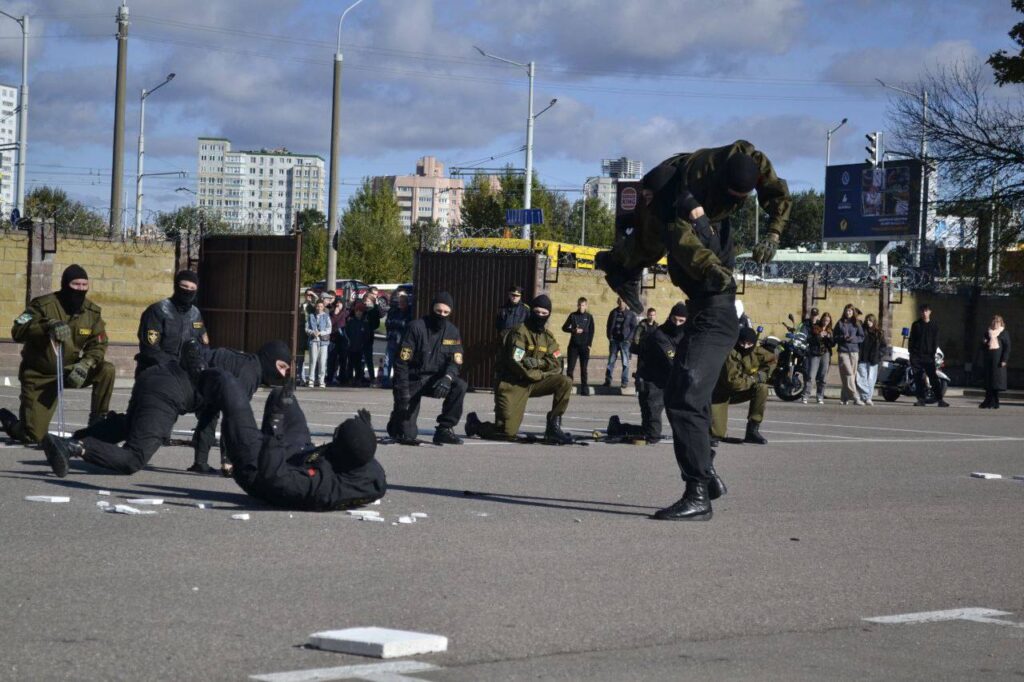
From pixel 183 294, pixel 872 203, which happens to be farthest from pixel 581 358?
pixel 872 203

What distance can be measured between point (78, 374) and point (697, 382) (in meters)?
6.40

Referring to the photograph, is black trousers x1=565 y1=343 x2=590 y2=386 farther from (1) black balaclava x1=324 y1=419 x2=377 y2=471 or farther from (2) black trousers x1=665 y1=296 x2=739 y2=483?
(1) black balaclava x1=324 y1=419 x2=377 y2=471

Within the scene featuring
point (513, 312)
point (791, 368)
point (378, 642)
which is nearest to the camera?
point (378, 642)

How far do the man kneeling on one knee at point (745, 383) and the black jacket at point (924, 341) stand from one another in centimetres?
1240

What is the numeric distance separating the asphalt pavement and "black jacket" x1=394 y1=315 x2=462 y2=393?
3.54m

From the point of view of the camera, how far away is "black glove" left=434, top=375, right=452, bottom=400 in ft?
52.9

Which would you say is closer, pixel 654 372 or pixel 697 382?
pixel 697 382

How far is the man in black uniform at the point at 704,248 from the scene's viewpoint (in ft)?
30.7

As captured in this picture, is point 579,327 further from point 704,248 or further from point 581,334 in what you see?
point 704,248

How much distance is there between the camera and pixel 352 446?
930 centimetres

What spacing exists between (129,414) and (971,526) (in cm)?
628

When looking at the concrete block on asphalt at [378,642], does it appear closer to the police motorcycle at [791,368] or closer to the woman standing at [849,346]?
the woman standing at [849,346]

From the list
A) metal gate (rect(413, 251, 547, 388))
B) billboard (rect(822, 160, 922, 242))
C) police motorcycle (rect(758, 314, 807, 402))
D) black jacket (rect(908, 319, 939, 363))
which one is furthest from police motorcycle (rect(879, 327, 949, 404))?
billboard (rect(822, 160, 922, 242))

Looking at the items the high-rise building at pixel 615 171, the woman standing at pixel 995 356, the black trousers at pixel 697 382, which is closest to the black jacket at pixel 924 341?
the woman standing at pixel 995 356
